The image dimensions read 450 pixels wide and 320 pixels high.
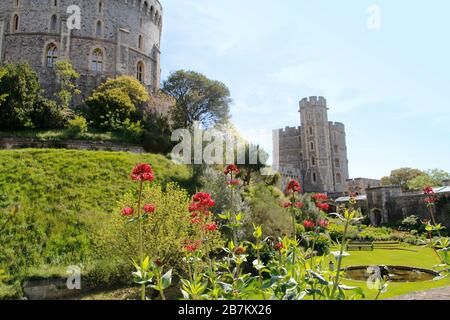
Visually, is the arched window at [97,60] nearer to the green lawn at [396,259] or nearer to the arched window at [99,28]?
the arched window at [99,28]

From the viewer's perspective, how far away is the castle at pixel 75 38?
31.9 metres

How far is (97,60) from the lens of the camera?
33.8 metres

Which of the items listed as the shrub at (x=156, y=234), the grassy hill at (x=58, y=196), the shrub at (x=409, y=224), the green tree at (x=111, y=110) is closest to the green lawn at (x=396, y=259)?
the shrub at (x=156, y=234)

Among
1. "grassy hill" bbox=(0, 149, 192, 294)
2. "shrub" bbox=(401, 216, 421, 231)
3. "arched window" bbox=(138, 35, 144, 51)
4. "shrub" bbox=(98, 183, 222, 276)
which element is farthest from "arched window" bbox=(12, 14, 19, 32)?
"shrub" bbox=(401, 216, 421, 231)

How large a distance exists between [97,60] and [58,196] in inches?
914

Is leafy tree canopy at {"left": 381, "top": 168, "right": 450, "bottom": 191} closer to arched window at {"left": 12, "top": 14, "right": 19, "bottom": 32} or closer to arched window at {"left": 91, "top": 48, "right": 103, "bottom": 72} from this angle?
arched window at {"left": 91, "top": 48, "right": 103, "bottom": 72}

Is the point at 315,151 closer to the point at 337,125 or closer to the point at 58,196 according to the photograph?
the point at 337,125

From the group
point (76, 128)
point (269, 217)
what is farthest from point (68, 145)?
point (269, 217)

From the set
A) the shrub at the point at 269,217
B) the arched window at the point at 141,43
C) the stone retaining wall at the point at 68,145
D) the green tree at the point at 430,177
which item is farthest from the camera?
the green tree at the point at 430,177

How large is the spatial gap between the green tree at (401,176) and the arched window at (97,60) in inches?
2032

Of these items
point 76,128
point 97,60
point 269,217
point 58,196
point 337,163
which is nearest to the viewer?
point 58,196

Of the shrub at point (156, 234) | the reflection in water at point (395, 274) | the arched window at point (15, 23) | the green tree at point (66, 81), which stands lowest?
the reflection in water at point (395, 274)
